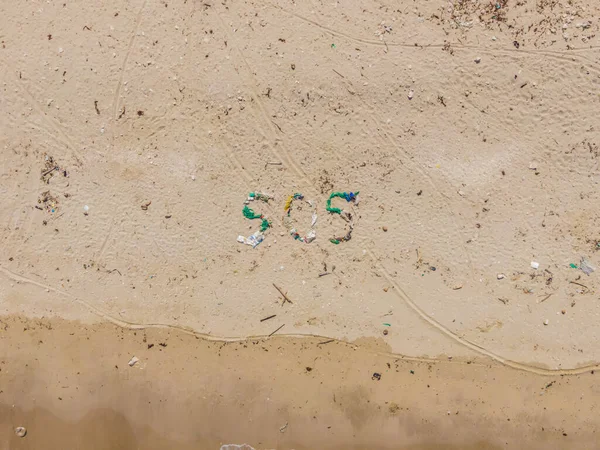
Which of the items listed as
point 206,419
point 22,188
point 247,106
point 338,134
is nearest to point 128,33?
point 247,106

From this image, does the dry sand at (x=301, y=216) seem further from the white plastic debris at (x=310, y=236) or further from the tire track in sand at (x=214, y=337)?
the white plastic debris at (x=310, y=236)

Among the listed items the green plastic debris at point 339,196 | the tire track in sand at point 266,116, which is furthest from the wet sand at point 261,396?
the tire track in sand at point 266,116

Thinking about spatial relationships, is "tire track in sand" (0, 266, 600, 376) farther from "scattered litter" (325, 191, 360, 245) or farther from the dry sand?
"scattered litter" (325, 191, 360, 245)

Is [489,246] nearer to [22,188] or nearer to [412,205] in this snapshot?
Result: [412,205]

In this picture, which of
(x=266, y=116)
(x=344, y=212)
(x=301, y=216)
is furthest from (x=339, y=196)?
(x=266, y=116)

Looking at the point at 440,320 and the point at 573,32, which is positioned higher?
the point at 573,32

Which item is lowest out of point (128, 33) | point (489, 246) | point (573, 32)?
point (489, 246)

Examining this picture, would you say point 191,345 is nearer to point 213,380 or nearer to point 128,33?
point 213,380

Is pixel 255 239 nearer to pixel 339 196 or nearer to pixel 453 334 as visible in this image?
pixel 339 196
